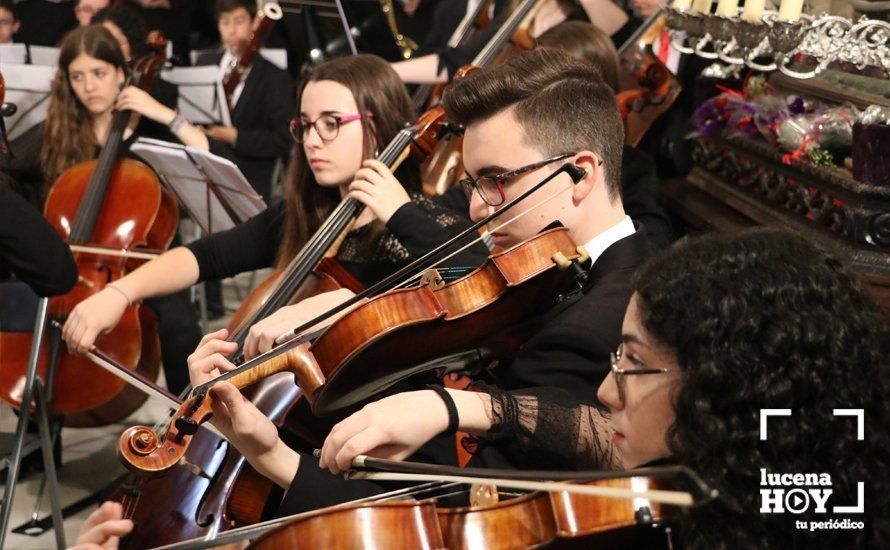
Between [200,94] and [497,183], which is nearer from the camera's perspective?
[497,183]

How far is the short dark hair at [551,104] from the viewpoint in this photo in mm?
1789

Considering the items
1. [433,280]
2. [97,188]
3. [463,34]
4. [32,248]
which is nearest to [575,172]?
[433,280]

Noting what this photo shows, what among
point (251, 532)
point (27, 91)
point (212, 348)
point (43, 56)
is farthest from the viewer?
point (43, 56)

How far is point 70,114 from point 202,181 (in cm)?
93

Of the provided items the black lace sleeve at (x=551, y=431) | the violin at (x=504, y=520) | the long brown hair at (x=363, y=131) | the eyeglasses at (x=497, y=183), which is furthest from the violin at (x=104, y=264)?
the violin at (x=504, y=520)

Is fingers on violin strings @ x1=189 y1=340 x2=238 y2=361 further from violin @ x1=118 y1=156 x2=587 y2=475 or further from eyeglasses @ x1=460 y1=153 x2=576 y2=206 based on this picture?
eyeglasses @ x1=460 y1=153 x2=576 y2=206

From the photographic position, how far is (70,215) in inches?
128

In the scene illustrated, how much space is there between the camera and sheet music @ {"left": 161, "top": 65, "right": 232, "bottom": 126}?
14.9 ft

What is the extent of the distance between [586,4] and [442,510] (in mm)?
Answer: 2764

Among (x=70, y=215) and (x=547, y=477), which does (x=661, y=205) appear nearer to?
(x=70, y=215)

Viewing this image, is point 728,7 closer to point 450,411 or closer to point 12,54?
point 450,411

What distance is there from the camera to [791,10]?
207cm

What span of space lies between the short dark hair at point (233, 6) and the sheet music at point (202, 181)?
2.42 meters

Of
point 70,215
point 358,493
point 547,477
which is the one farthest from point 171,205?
point 547,477
